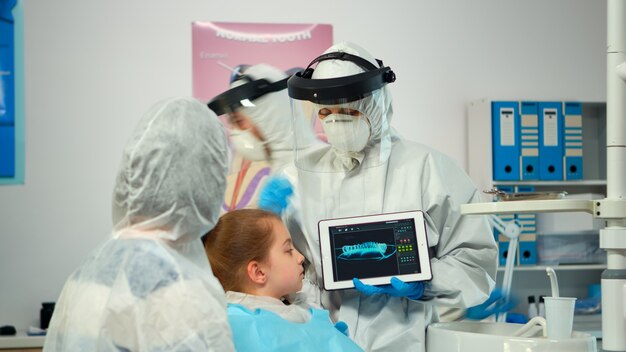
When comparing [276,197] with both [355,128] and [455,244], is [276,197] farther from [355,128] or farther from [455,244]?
[455,244]

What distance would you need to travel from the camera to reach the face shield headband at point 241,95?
274 cm

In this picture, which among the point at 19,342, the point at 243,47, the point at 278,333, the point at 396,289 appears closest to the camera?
the point at 278,333

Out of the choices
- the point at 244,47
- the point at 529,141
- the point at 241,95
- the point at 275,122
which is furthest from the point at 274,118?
the point at 529,141

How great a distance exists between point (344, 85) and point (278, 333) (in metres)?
0.69

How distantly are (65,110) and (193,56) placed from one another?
0.72 metres

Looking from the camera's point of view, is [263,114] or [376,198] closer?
[376,198]

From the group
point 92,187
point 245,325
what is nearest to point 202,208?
point 245,325

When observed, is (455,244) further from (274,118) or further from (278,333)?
(274,118)

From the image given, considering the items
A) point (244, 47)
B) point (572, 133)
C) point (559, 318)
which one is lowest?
point (559, 318)

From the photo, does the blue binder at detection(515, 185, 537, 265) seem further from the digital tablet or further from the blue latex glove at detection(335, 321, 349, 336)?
Answer: the blue latex glove at detection(335, 321, 349, 336)

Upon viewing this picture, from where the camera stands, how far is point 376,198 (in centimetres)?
221

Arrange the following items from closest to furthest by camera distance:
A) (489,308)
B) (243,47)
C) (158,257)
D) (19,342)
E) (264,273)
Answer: (158,257), (264,273), (489,308), (19,342), (243,47)

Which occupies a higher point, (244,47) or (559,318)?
(244,47)

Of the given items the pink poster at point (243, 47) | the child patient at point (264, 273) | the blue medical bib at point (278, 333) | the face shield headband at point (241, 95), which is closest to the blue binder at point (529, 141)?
the pink poster at point (243, 47)
